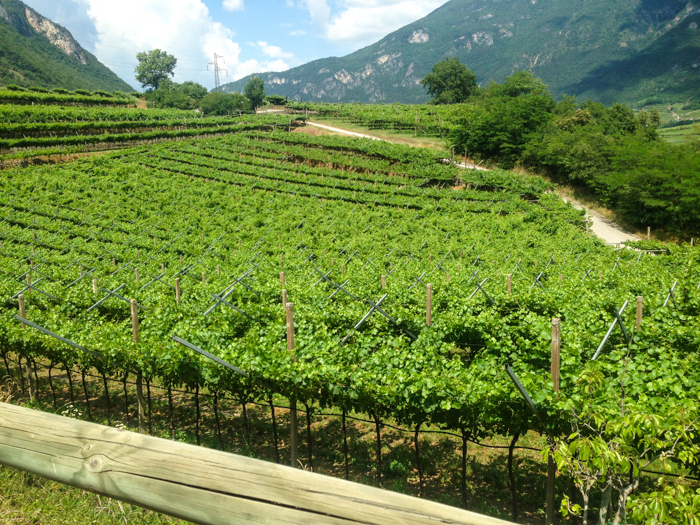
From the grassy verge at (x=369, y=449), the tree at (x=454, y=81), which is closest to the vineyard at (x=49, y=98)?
the tree at (x=454, y=81)

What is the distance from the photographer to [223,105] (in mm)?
75688

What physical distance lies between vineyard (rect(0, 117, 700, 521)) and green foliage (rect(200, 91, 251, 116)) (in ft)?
68.4

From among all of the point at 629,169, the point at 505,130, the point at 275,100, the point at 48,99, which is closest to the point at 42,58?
the point at 275,100

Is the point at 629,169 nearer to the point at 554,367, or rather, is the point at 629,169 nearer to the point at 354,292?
the point at 354,292

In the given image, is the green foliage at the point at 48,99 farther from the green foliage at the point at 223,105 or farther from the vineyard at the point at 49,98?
the green foliage at the point at 223,105

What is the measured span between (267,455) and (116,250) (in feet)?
64.5

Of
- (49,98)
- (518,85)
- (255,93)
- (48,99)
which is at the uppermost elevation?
(255,93)

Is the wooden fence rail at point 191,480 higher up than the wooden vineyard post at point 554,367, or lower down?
higher up

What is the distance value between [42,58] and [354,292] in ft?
409

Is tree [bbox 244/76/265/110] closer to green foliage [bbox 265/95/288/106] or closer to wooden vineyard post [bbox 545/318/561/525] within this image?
green foliage [bbox 265/95/288/106]

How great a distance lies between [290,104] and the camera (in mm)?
80562

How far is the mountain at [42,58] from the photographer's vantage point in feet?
279

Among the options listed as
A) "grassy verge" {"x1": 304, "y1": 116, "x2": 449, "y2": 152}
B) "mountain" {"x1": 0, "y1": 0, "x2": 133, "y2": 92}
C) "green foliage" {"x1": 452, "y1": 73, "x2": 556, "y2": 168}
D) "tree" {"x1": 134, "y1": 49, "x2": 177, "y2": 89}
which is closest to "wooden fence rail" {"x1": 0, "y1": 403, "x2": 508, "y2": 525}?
"green foliage" {"x1": 452, "y1": 73, "x2": 556, "y2": 168}

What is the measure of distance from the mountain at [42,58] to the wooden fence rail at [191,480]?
4060 inches
